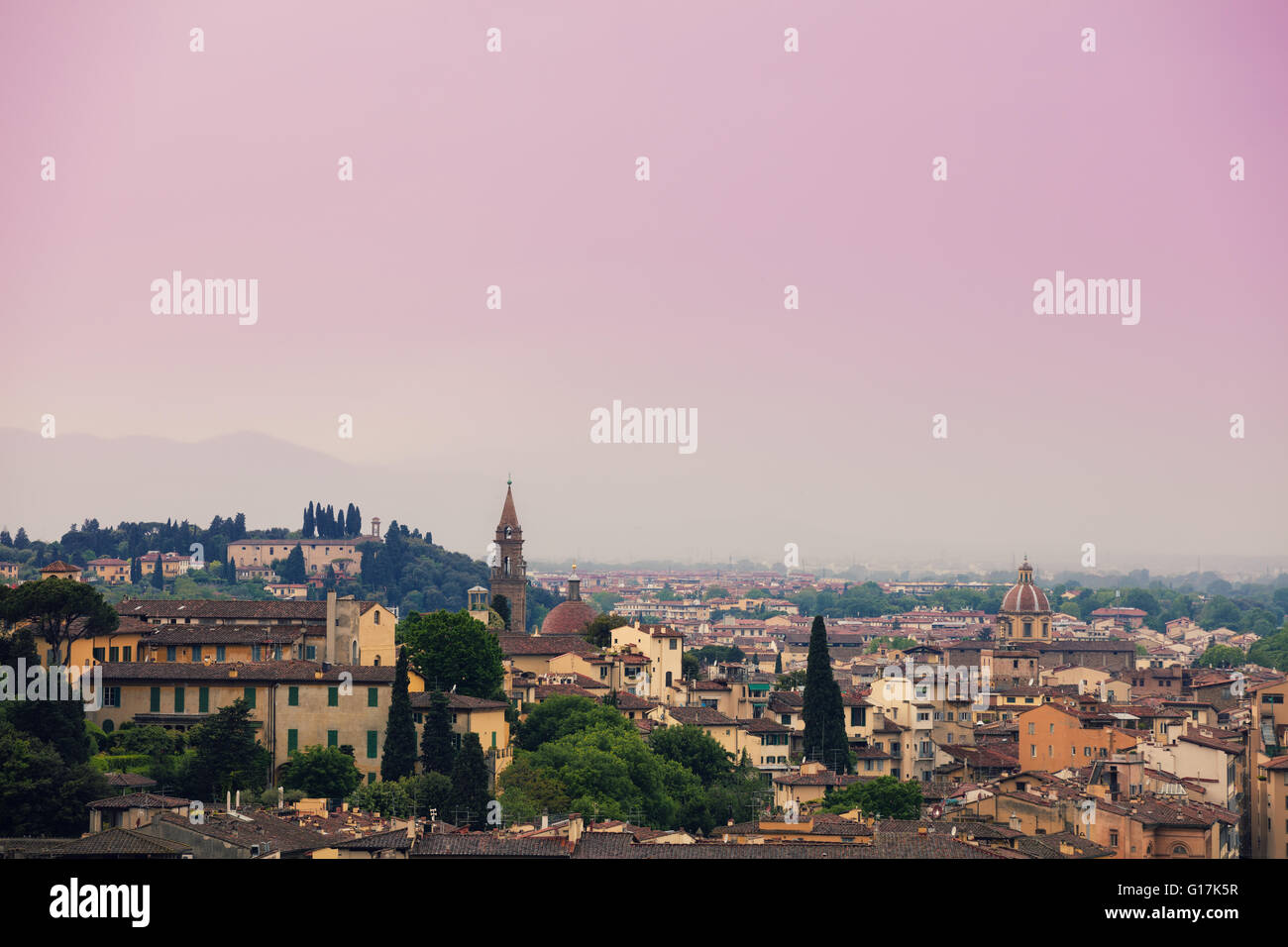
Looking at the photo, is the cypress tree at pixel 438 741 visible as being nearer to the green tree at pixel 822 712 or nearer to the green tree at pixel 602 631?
the green tree at pixel 822 712

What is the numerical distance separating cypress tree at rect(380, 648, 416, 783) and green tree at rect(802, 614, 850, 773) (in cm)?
1336

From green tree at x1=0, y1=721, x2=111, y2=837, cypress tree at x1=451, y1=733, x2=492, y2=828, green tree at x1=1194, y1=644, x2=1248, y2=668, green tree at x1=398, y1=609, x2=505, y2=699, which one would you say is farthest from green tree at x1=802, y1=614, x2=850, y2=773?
green tree at x1=1194, y1=644, x2=1248, y2=668

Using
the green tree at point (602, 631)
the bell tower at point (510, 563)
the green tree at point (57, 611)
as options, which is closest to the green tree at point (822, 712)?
the green tree at point (602, 631)

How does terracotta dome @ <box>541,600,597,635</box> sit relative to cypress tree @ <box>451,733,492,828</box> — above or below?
above

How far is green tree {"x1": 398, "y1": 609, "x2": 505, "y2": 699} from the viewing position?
34375mm

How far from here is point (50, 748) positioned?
26.0m

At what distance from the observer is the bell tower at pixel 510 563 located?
76.3 metres

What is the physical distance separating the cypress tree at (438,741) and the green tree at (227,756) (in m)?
2.65

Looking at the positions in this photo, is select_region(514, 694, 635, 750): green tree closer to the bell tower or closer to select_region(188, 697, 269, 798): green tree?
select_region(188, 697, 269, 798): green tree

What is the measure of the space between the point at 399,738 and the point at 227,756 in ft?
9.43
